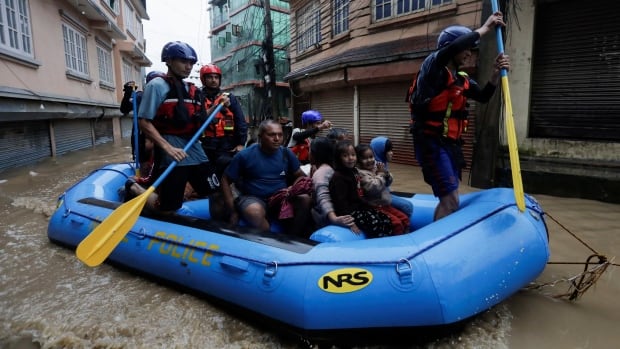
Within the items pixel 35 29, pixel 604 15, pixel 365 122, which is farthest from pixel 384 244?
pixel 35 29

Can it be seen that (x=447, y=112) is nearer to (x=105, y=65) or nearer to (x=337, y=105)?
(x=337, y=105)

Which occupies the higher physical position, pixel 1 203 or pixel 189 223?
pixel 189 223

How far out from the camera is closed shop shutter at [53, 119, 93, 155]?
10.2 meters

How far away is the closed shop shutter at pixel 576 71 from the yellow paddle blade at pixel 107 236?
5502 millimetres

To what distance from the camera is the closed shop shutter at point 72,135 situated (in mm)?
10233

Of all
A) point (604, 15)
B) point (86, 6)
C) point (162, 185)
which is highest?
point (86, 6)

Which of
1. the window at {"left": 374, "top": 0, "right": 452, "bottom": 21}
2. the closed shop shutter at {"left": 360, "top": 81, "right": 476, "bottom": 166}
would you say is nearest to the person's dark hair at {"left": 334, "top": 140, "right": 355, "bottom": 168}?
the closed shop shutter at {"left": 360, "top": 81, "right": 476, "bottom": 166}

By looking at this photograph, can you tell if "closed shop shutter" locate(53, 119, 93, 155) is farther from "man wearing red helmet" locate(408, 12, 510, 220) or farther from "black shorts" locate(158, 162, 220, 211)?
"man wearing red helmet" locate(408, 12, 510, 220)

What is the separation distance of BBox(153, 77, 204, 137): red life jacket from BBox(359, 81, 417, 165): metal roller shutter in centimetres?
559

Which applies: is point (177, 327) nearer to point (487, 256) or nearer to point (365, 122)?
point (487, 256)

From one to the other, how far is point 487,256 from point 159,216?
2.44 metres

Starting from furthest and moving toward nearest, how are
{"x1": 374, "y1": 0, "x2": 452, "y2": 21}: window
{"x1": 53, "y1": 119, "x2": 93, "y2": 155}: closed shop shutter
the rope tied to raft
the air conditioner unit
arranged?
the air conditioner unit < {"x1": 53, "y1": 119, "x2": 93, "y2": 155}: closed shop shutter < {"x1": 374, "y1": 0, "x2": 452, "y2": 21}: window < the rope tied to raft

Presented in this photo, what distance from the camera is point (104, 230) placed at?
276 centimetres

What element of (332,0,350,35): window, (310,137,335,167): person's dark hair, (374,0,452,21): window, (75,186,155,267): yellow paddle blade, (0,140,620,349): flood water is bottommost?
(0,140,620,349): flood water
